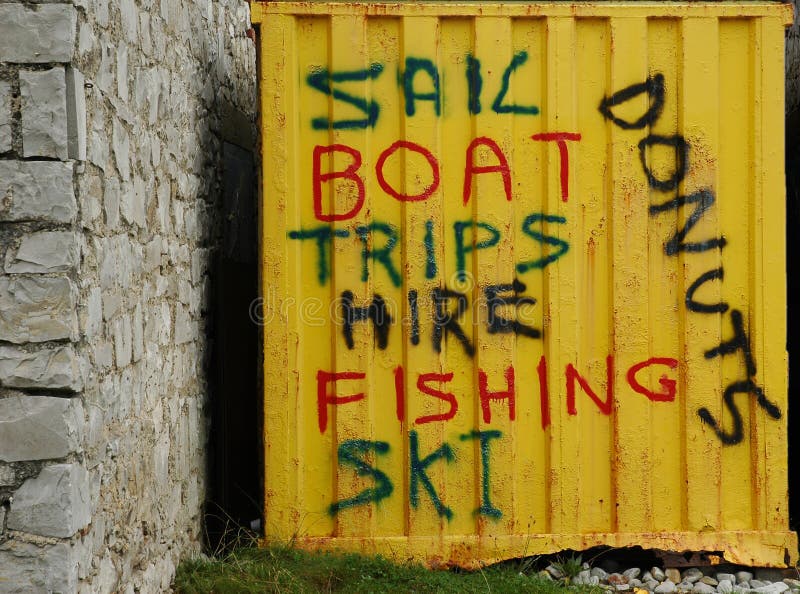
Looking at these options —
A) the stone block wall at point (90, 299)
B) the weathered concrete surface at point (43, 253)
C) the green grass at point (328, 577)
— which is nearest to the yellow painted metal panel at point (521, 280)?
the green grass at point (328, 577)

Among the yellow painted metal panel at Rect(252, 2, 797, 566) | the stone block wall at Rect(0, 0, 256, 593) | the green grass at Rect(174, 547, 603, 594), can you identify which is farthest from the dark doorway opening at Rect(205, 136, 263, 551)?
the stone block wall at Rect(0, 0, 256, 593)

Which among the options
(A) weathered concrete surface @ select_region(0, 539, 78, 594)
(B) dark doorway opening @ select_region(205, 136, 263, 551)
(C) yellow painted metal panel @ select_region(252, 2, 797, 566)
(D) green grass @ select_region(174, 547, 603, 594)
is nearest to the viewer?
(A) weathered concrete surface @ select_region(0, 539, 78, 594)

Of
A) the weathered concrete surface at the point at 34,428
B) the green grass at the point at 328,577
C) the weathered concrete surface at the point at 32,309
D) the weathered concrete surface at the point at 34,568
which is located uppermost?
the weathered concrete surface at the point at 32,309

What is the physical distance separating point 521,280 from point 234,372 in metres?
1.93

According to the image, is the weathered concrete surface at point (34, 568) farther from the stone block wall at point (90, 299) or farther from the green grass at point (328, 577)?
the green grass at point (328, 577)

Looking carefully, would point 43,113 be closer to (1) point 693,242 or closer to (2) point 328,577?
(2) point 328,577

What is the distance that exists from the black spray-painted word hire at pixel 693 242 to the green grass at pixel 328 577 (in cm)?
117

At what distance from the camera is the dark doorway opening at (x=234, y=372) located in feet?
17.3

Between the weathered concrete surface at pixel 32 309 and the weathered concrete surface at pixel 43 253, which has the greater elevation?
the weathered concrete surface at pixel 43 253

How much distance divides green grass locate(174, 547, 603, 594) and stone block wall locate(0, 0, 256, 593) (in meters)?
0.19

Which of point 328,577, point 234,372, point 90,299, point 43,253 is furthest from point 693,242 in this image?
point 43,253

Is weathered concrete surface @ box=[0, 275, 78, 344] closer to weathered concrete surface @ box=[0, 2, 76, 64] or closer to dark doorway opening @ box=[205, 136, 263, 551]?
weathered concrete surface @ box=[0, 2, 76, 64]

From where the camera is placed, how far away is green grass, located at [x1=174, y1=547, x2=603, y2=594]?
166 inches

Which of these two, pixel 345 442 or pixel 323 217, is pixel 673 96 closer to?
pixel 323 217
